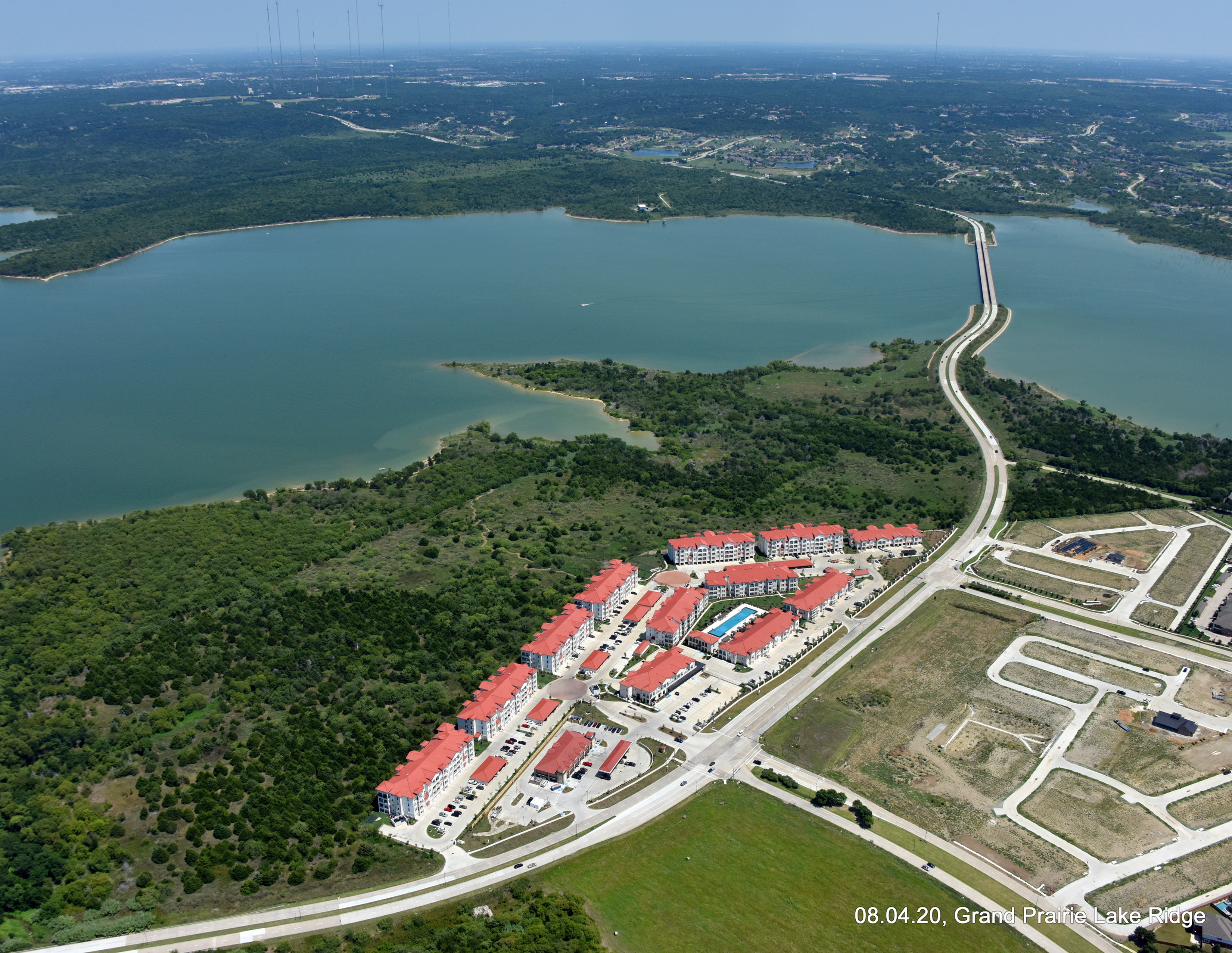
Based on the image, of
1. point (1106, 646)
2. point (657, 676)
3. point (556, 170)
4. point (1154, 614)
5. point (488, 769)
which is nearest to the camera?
point (488, 769)

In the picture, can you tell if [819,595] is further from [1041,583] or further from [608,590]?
[1041,583]

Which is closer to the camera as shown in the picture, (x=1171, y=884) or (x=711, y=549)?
(x=1171, y=884)

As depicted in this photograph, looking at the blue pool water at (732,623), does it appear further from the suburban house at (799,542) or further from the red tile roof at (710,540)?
the suburban house at (799,542)

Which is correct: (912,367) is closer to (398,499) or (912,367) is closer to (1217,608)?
(1217,608)

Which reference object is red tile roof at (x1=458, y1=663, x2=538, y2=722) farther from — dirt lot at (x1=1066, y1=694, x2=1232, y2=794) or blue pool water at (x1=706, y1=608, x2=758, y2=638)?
dirt lot at (x1=1066, y1=694, x2=1232, y2=794)

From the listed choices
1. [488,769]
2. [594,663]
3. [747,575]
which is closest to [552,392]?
[747,575]
